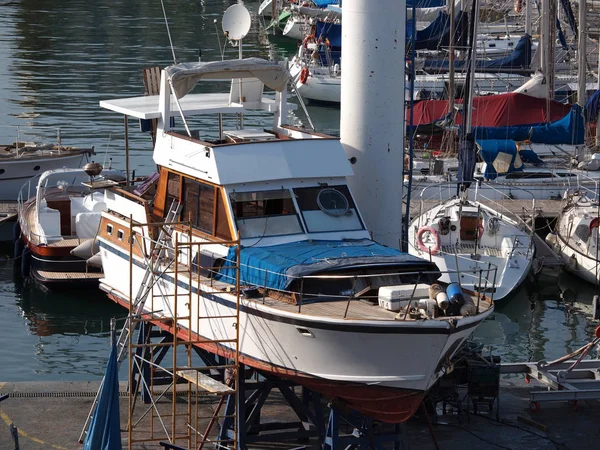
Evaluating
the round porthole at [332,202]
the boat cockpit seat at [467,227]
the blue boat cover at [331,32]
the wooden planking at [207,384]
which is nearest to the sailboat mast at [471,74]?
the boat cockpit seat at [467,227]

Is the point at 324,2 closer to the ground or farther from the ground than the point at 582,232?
farther from the ground

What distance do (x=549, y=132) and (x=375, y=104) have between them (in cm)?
1980

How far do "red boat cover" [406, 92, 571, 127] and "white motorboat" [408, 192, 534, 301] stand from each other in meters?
10.3

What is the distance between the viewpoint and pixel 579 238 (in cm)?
2908

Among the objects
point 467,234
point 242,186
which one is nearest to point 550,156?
point 467,234

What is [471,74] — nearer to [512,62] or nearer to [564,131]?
[564,131]

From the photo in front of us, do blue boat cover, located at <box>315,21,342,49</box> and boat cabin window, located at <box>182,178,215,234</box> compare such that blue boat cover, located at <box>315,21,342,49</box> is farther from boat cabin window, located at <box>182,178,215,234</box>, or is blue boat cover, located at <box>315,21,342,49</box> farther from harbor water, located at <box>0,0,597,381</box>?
boat cabin window, located at <box>182,178,215,234</box>

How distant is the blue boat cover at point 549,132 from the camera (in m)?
35.5

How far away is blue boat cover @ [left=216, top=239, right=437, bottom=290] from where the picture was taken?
15.1 metres

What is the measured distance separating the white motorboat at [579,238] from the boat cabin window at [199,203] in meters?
13.0

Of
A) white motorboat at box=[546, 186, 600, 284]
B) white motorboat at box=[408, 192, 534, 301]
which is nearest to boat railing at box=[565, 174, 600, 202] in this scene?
white motorboat at box=[546, 186, 600, 284]

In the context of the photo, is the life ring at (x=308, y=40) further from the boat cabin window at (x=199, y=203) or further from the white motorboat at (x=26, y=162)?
the boat cabin window at (x=199, y=203)

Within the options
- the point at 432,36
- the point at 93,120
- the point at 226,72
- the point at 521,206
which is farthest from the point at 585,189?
the point at 432,36

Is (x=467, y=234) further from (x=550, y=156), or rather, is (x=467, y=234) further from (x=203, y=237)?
(x=203, y=237)
